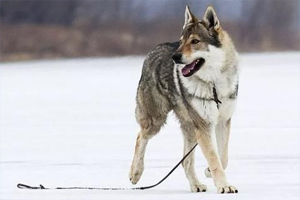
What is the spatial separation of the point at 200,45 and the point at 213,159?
33.9 inches

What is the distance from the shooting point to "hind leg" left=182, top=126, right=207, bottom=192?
723 centimetres

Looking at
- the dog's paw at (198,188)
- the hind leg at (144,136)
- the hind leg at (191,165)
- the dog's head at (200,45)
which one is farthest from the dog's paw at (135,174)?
the dog's head at (200,45)

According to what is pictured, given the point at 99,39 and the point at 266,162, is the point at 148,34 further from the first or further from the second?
the point at 266,162

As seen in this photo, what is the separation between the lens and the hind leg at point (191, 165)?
7.23 m

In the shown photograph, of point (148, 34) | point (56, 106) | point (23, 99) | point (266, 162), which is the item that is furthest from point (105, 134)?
point (148, 34)

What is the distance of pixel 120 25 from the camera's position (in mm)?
32719

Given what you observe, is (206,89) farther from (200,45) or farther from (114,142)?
(114,142)

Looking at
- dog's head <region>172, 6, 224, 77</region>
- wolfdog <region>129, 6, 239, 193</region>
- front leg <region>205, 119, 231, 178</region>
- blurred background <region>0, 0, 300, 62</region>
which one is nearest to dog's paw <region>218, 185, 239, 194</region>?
wolfdog <region>129, 6, 239, 193</region>

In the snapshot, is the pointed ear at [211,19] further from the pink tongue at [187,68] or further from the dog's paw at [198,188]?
the dog's paw at [198,188]

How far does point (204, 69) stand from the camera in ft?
23.4

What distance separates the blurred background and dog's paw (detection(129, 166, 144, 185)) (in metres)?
22.6

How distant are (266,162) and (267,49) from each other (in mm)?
23835

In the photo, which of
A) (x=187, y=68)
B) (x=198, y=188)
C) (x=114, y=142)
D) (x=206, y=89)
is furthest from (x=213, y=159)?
(x=114, y=142)

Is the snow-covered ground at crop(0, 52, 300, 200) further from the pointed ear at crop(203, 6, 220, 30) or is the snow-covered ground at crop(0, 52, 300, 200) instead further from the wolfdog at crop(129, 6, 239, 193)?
the pointed ear at crop(203, 6, 220, 30)
